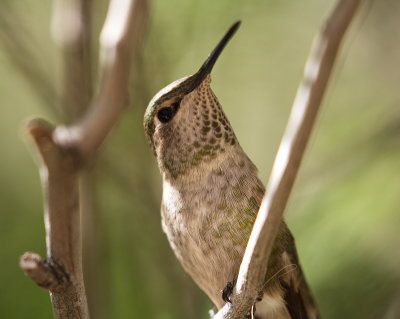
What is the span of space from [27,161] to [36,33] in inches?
26.9

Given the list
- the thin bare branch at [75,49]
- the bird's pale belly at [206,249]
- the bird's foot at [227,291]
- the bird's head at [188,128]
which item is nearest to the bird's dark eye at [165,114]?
the bird's head at [188,128]

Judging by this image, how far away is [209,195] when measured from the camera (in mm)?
2188

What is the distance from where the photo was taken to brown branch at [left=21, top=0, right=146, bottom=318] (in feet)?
3.91

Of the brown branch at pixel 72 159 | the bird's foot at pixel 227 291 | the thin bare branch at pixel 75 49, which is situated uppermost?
the thin bare branch at pixel 75 49

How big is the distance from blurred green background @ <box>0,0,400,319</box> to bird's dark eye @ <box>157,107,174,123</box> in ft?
1.98

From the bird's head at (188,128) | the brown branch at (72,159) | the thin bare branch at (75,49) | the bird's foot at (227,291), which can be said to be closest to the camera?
the brown branch at (72,159)

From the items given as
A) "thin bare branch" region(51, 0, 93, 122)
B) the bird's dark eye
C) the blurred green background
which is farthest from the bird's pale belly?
"thin bare branch" region(51, 0, 93, 122)

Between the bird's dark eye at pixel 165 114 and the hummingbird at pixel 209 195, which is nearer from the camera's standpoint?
the hummingbird at pixel 209 195

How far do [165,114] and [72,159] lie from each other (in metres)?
1.09

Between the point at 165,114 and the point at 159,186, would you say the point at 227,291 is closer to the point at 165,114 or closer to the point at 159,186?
the point at 165,114

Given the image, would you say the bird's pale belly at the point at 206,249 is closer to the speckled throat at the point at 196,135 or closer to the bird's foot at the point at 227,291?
the bird's foot at the point at 227,291

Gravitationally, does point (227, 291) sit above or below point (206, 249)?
below

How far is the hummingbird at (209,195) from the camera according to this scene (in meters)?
2.16

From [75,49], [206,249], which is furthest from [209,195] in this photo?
[75,49]
